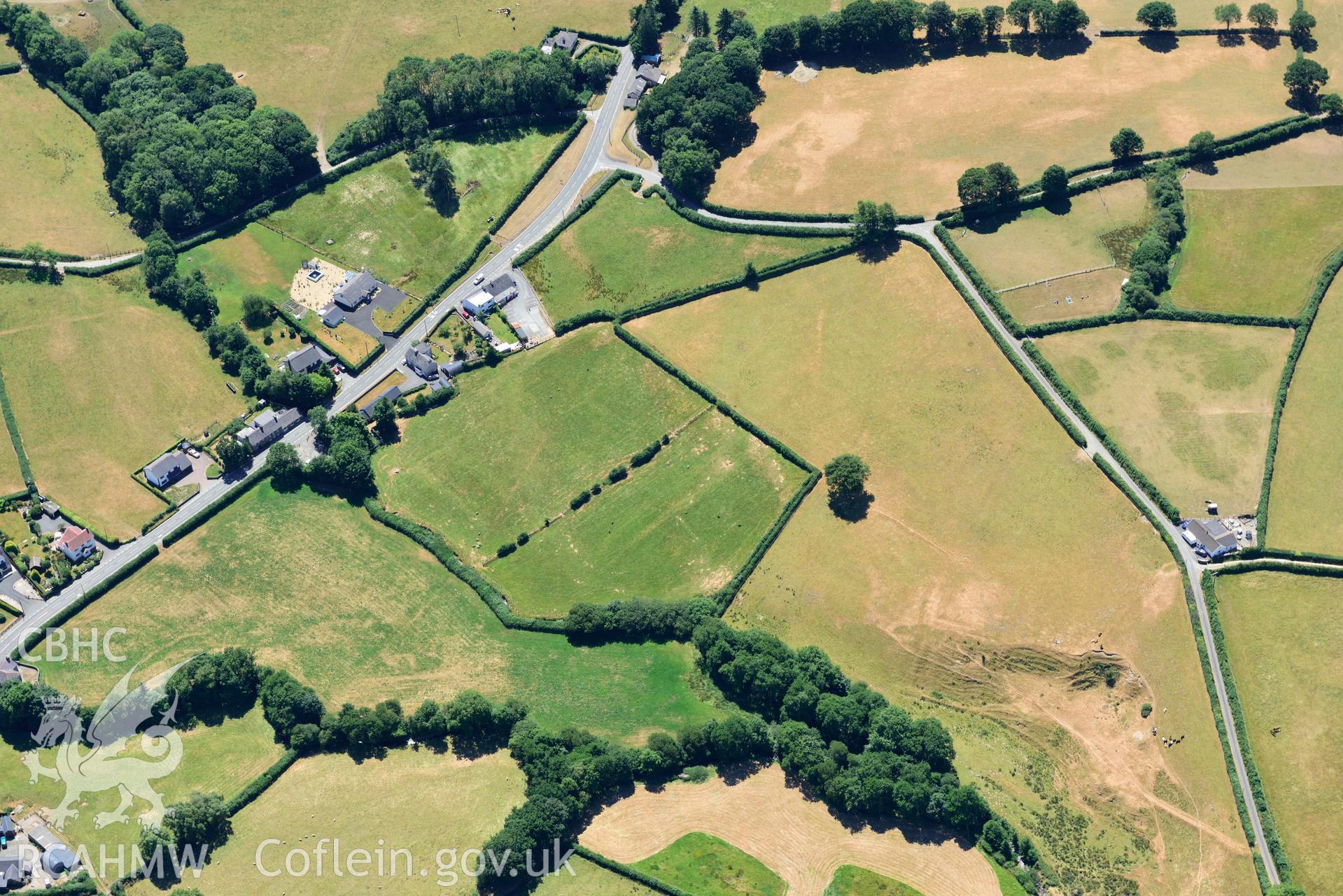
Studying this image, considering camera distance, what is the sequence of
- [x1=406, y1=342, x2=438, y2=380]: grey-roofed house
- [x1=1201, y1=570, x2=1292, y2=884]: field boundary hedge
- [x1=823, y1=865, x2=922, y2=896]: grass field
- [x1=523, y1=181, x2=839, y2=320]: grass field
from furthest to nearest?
[x1=523, y1=181, x2=839, y2=320]: grass field → [x1=406, y1=342, x2=438, y2=380]: grey-roofed house → [x1=1201, y1=570, x2=1292, y2=884]: field boundary hedge → [x1=823, y1=865, x2=922, y2=896]: grass field

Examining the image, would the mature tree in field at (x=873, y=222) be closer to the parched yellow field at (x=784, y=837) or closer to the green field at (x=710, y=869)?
the parched yellow field at (x=784, y=837)

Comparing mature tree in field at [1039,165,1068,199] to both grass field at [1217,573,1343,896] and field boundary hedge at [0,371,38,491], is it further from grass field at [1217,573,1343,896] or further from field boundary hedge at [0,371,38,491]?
field boundary hedge at [0,371,38,491]

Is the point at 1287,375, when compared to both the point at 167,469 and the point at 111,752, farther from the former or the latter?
the point at 111,752

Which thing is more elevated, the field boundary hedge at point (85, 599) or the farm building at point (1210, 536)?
the farm building at point (1210, 536)

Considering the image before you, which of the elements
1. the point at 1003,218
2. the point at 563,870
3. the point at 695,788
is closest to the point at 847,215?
the point at 1003,218

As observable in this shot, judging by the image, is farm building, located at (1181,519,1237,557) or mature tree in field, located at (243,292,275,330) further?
mature tree in field, located at (243,292,275,330)

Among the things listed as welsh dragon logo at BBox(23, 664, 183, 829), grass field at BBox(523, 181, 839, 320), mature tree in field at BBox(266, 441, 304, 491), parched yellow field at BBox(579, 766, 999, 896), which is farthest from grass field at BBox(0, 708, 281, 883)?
grass field at BBox(523, 181, 839, 320)

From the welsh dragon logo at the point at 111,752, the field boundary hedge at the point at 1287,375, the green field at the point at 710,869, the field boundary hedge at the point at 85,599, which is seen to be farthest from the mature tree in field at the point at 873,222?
the welsh dragon logo at the point at 111,752

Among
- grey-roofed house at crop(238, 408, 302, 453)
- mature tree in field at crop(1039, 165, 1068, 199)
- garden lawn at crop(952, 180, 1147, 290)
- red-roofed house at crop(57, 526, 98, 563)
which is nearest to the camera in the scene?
red-roofed house at crop(57, 526, 98, 563)
